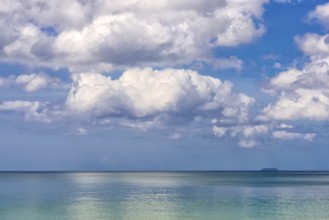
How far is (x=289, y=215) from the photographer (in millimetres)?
65500

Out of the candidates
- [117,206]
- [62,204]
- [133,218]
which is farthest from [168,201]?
[133,218]

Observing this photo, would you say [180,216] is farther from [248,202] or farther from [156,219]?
[248,202]

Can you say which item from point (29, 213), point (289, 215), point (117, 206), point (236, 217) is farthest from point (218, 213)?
point (29, 213)

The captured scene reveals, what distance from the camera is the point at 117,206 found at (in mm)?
77375

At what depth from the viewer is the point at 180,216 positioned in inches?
2534

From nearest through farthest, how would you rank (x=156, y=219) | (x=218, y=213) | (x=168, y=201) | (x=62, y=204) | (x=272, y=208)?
1. (x=156, y=219)
2. (x=218, y=213)
3. (x=272, y=208)
4. (x=62, y=204)
5. (x=168, y=201)

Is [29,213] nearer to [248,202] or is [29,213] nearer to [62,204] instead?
[62,204]

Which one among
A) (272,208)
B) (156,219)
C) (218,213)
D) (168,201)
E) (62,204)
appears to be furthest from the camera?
(168,201)

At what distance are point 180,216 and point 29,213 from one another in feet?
66.6

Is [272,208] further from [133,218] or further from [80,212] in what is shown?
[80,212]

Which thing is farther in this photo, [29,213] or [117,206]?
[117,206]

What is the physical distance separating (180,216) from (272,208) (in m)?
16.2

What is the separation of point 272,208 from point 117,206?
900 inches

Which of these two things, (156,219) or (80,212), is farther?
(80,212)
